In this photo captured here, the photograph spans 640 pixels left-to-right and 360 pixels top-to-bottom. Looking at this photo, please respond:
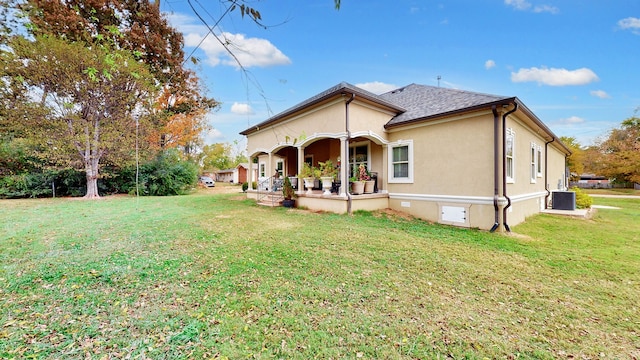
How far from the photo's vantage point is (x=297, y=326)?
2.55m

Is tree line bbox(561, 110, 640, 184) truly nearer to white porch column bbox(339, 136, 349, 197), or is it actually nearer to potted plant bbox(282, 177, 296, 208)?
white porch column bbox(339, 136, 349, 197)

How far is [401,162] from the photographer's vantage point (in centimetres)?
923

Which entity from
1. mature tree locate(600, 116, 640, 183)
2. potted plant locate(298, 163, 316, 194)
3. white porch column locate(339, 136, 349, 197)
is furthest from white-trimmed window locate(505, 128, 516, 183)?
mature tree locate(600, 116, 640, 183)

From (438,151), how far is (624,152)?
28.7 meters

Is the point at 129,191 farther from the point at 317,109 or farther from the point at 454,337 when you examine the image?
the point at 454,337

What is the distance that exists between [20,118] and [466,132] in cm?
1974

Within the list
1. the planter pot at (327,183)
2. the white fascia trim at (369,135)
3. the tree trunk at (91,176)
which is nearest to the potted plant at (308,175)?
the planter pot at (327,183)

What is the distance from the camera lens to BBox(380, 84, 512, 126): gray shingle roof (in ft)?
25.3

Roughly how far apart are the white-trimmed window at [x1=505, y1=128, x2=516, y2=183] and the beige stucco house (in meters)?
0.03

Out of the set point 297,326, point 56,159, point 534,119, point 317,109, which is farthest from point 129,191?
point 534,119

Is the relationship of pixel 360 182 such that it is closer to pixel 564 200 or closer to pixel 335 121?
pixel 335 121

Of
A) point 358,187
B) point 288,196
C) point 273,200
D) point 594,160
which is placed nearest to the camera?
point 358,187

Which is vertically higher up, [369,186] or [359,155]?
[359,155]

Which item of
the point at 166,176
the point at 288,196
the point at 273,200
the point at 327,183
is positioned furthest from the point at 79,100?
the point at 327,183
